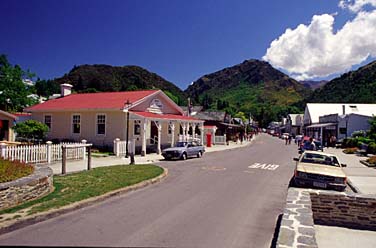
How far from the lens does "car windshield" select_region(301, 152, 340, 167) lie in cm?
1342

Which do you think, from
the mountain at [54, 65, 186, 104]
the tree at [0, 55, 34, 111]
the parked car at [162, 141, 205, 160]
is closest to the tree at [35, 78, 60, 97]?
the mountain at [54, 65, 186, 104]

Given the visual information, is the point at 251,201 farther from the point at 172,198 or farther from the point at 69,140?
the point at 69,140

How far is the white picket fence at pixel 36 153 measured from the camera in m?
15.4

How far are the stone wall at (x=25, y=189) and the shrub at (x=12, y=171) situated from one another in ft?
0.64

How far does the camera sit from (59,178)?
42.4ft

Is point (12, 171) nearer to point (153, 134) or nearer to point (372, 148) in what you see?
point (153, 134)

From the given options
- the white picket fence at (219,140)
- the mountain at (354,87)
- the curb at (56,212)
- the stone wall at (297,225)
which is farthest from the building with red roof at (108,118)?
the mountain at (354,87)

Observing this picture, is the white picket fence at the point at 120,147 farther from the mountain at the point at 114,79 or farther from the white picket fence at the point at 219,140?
the mountain at the point at 114,79

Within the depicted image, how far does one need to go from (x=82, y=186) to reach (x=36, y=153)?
710cm

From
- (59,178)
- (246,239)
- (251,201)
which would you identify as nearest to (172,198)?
(251,201)

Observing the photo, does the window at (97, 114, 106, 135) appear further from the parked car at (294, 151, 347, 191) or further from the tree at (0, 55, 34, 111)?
the tree at (0, 55, 34, 111)

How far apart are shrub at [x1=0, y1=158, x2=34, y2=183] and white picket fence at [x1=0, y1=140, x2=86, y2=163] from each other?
5.04 m

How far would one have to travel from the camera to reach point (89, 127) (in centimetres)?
2794

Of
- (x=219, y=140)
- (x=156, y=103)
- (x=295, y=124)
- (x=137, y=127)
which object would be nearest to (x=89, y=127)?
(x=137, y=127)
